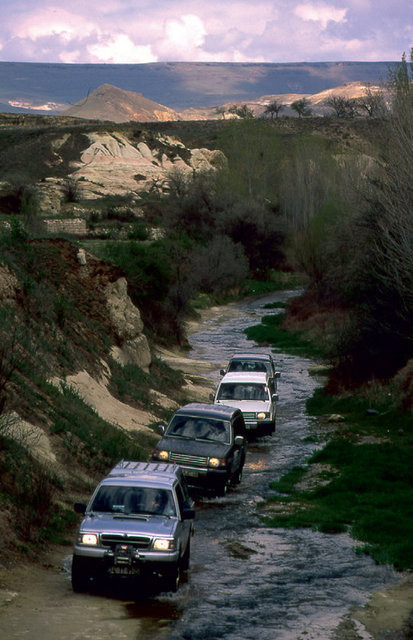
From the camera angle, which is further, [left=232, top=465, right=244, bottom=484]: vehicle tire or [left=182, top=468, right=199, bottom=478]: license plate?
[left=232, top=465, right=244, bottom=484]: vehicle tire

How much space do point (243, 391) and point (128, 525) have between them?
15.8 m

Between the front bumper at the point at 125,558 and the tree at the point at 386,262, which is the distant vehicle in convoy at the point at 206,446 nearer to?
the front bumper at the point at 125,558

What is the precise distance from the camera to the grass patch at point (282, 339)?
50000 mm

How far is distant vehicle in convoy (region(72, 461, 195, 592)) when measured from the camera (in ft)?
38.4

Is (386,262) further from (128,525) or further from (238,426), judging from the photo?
(128,525)

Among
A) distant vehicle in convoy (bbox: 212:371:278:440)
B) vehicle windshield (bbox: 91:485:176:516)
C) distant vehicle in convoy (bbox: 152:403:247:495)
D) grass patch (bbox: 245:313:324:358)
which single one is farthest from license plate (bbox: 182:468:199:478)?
grass patch (bbox: 245:313:324:358)

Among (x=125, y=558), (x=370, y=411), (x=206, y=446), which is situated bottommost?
(x=370, y=411)

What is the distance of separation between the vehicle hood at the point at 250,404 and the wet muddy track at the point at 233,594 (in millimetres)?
6006

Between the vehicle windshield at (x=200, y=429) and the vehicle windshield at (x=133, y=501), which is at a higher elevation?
the vehicle windshield at (x=133, y=501)

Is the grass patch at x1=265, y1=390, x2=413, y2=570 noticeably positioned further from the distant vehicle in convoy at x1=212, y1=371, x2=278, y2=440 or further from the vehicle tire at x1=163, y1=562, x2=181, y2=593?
the vehicle tire at x1=163, y1=562, x2=181, y2=593

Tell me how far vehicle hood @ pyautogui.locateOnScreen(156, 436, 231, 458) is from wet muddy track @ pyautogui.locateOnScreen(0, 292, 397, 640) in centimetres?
111

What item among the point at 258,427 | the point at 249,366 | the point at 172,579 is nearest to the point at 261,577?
the point at 172,579

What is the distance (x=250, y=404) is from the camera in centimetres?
2720

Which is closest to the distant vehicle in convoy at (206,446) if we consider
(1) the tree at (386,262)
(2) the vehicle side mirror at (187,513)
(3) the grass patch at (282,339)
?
A: (2) the vehicle side mirror at (187,513)
